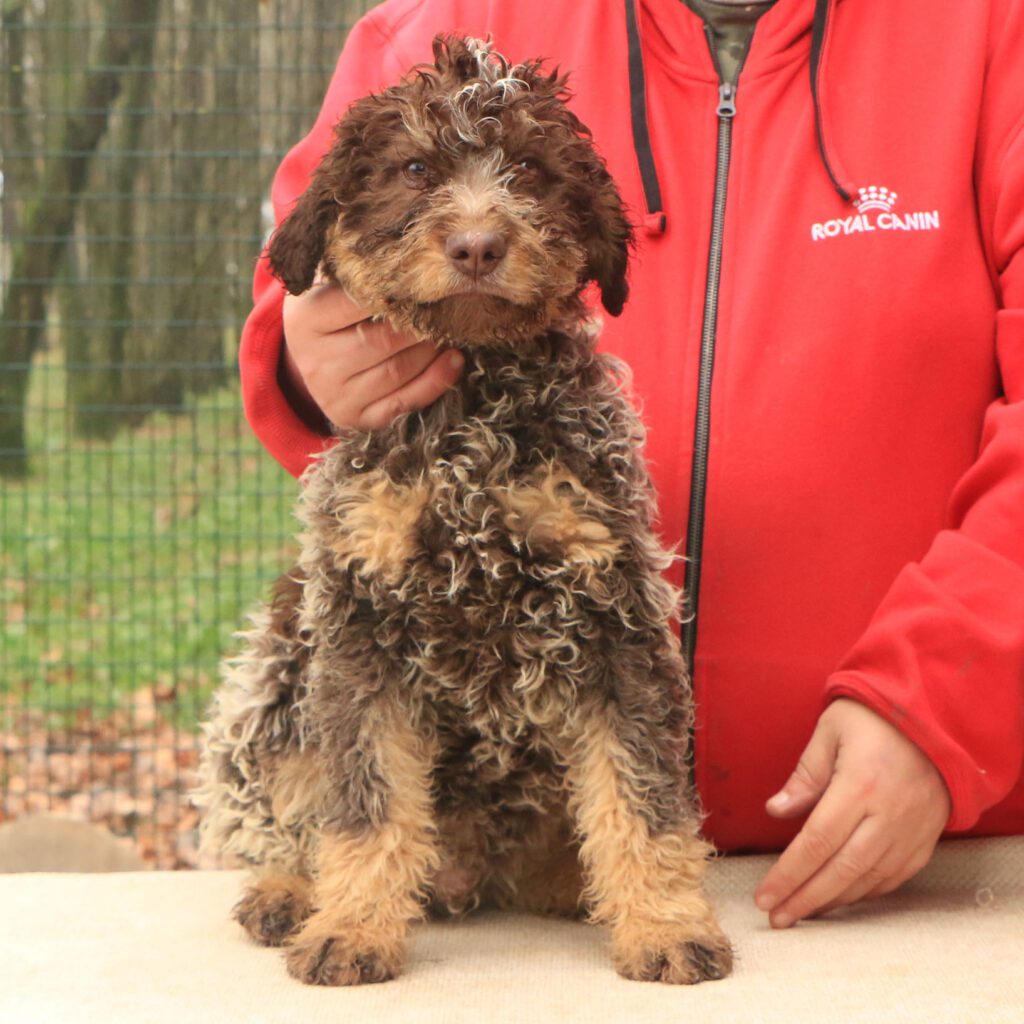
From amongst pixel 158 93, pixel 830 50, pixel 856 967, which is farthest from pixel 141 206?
pixel 856 967

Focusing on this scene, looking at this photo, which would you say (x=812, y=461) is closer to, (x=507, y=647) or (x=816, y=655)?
(x=816, y=655)

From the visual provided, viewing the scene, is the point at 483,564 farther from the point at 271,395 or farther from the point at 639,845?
the point at 271,395

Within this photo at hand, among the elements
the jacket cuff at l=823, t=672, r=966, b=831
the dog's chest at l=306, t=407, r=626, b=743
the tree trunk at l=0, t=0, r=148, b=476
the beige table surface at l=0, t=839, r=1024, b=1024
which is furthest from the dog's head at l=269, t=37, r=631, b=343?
the tree trunk at l=0, t=0, r=148, b=476

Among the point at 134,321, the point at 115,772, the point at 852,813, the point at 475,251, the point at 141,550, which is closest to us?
the point at 475,251

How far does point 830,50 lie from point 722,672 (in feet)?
4.87

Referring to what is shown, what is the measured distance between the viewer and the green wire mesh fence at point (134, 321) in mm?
6680

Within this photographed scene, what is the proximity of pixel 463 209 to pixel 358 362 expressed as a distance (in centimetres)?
45

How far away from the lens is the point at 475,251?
2.57 meters

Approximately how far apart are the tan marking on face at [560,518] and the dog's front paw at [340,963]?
0.84 meters

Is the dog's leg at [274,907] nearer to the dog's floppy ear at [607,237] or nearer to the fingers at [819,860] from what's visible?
the fingers at [819,860]

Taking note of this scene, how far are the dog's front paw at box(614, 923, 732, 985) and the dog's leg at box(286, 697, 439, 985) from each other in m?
0.43

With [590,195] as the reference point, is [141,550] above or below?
below

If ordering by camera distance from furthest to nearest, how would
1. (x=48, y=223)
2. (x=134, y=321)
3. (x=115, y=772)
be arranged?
(x=115, y=772), (x=48, y=223), (x=134, y=321)

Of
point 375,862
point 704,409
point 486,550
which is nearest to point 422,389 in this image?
point 486,550
